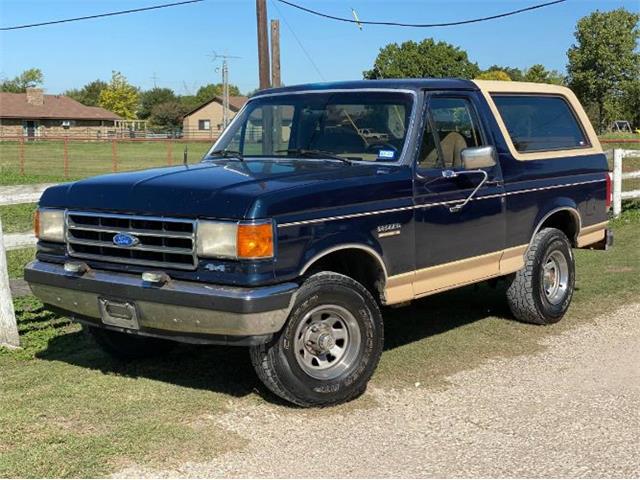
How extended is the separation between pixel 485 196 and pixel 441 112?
0.72 metres

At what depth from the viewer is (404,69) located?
76.4 meters

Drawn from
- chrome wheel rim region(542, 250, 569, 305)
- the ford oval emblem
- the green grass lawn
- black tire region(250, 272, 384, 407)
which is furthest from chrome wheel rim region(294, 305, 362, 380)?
the green grass lawn

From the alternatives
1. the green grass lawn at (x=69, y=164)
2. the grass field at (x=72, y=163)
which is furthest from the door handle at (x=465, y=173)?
the green grass lawn at (x=69, y=164)

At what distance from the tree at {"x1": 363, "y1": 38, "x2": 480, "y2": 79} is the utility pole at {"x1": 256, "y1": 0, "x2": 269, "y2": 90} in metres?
60.9

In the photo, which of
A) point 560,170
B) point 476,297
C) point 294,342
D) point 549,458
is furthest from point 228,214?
point 476,297

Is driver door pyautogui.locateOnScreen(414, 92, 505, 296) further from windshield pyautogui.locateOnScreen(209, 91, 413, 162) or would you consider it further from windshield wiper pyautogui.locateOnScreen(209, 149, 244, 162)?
windshield wiper pyautogui.locateOnScreen(209, 149, 244, 162)

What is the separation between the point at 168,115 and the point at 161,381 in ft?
322

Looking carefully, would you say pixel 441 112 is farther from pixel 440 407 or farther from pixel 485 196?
pixel 440 407

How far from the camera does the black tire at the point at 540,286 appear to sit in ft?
22.8

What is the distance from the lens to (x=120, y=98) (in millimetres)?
102000

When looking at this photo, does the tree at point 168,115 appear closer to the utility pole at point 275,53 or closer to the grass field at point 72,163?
the grass field at point 72,163

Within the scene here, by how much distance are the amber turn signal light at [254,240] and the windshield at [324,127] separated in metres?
1.45

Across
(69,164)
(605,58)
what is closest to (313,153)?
(69,164)

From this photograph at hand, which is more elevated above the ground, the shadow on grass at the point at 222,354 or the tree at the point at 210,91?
the tree at the point at 210,91
